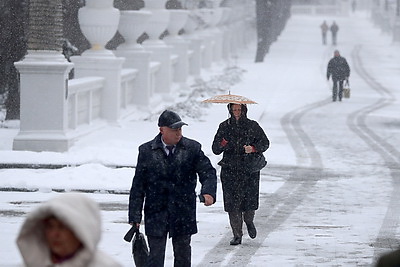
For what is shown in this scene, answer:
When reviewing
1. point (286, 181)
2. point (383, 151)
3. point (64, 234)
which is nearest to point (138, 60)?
point (383, 151)

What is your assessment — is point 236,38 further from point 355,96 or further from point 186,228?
point 186,228

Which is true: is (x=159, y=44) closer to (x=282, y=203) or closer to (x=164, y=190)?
(x=282, y=203)

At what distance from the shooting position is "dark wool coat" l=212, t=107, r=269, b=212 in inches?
466

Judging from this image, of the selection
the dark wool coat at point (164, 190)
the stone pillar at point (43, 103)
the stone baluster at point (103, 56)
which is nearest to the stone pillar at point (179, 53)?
the stone baluster at point (103, 56)

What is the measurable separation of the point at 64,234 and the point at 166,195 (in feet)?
13.6

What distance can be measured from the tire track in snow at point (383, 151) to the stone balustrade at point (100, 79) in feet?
17.4

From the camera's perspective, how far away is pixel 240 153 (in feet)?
38.9

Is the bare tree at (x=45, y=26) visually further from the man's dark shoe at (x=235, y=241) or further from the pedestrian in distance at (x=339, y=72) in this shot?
the pedestrian in distance at (x=339, y=72)

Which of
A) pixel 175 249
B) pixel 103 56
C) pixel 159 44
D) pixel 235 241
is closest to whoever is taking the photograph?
pixel 175 249

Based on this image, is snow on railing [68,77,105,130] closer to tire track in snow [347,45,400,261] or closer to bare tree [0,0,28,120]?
bare tree [0,0,28,120]

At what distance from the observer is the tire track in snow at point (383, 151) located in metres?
12.1

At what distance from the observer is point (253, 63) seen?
5706 centimetres

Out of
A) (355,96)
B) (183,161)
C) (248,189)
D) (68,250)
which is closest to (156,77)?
(355,96)

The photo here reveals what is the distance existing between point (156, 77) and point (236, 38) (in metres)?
35.5
